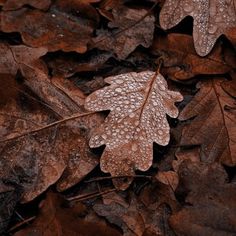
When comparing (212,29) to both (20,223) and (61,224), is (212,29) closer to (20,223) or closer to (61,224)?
(61,224)

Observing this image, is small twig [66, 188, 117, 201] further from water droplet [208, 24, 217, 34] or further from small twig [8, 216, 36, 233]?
water droplet [208, 24, 217, 34]

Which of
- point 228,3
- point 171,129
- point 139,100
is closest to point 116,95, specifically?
point 139,100

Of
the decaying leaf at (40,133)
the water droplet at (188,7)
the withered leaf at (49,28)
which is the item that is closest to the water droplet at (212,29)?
the water droplet at (188,7)

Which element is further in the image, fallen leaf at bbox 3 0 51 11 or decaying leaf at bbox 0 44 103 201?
fallen leaf at bbox 3 0 51 11

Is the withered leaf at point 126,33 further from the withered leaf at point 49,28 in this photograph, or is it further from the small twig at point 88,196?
the small twig at point 88,196

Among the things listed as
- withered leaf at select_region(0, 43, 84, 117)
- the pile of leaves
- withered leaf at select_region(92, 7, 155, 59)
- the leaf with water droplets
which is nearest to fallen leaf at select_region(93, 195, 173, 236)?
the pile of leaves

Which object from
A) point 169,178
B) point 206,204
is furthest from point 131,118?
point 206,204

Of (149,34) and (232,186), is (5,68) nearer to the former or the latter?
(149,34)
